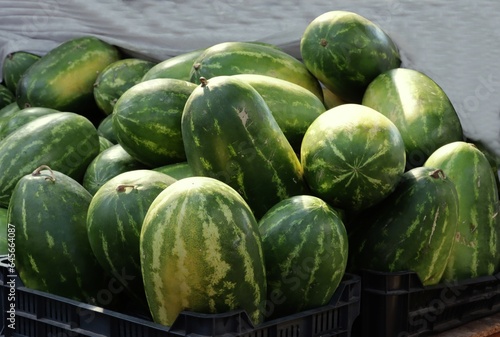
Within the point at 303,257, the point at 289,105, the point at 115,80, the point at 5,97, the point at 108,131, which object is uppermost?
the point at 289,105

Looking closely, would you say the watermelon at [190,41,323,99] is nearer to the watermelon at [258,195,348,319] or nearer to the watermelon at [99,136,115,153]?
the watermelon at [99,136,115,153]

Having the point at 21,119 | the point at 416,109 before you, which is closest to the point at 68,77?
the point at 21,119

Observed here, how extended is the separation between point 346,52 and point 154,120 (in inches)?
30.8

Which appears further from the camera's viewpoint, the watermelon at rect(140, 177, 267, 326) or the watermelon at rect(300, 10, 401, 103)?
the watermelon at rect(300, 10, 401, 103)

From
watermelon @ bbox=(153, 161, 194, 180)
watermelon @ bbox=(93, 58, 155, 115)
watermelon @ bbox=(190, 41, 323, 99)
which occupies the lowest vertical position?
watermelon @ bbox=(93, 58, 155, 115)

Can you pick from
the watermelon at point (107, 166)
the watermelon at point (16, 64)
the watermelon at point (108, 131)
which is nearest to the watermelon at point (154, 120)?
the watermelon at point (107, 166)

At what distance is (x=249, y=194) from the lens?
84.6 inches

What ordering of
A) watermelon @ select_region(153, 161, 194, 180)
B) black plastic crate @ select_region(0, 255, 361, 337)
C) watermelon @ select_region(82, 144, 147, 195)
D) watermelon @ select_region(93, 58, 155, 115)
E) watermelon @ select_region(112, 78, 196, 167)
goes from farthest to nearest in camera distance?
1. watermelon @ select_region(93, 58, 155, 115)
2. watermelon @ select_region(82, 144, 147, 195)
3. watermelon @ select_region(112, 78, 196, 167)
4. watermelon @ select_region(153, 161, 194, 180)
5. black plastic crate @ select_region(0, 255, 361, 337)

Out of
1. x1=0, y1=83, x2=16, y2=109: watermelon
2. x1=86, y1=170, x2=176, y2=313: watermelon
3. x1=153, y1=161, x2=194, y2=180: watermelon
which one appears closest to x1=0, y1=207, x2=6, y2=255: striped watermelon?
x1=153, y1=161, x2=194, y2=180: watermelon

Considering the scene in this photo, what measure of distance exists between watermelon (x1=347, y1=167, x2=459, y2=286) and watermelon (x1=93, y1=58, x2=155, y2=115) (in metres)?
1.65

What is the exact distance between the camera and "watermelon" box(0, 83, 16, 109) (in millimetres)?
4043

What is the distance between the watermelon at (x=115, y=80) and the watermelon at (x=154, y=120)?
0.92 m

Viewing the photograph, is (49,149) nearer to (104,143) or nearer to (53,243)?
(104,143)

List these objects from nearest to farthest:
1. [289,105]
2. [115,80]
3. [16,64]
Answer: [289,105], [115,80], [16,64]
